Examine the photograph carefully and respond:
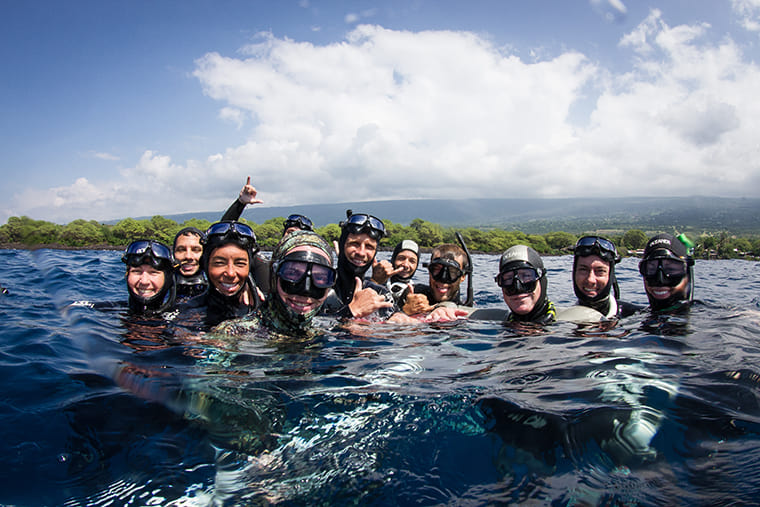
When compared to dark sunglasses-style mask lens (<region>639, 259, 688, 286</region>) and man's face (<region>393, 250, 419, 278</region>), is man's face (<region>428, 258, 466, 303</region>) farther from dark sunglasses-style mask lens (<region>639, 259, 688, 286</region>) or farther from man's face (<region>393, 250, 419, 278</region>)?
dark sunglasses-style mask lens (<region>639, 259, 688, 286</region>)

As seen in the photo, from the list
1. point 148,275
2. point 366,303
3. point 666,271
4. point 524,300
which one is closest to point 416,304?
point 366,303

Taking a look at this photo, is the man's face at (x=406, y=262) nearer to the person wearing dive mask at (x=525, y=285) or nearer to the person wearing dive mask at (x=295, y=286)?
the person wearing dive mask at (x=525, y=285)

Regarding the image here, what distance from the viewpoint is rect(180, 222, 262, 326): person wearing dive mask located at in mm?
4508

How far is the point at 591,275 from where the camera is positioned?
568cm

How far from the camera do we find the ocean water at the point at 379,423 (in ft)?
7.11

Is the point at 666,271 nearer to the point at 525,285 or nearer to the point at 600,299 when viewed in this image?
the point at 600,299

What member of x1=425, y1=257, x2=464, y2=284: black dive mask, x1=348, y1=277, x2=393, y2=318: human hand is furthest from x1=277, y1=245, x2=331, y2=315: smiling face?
x1=425, y1=257, x2=464, y2=284: black dive mask

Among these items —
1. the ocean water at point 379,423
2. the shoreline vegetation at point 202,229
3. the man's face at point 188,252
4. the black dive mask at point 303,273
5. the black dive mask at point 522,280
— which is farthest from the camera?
the shoreline vegetation at point 202,229

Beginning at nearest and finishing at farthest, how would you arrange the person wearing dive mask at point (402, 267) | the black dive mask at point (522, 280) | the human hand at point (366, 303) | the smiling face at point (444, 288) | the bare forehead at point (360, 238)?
the black dive mask at point (522, 280)
the human hand at point (366, 303)
the bare forehead at point (360, 238)
the smiling face at point (444, 288)
the person wearing dive mask at point (402, 267)

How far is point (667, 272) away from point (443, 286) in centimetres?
333

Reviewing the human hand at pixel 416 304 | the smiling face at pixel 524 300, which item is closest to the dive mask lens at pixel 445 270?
the human hand at pixel 416 304

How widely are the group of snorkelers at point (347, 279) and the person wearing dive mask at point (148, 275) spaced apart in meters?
0.01

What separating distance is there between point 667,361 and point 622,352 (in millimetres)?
396

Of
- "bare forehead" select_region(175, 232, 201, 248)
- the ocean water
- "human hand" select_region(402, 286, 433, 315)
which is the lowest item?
the ocean water
